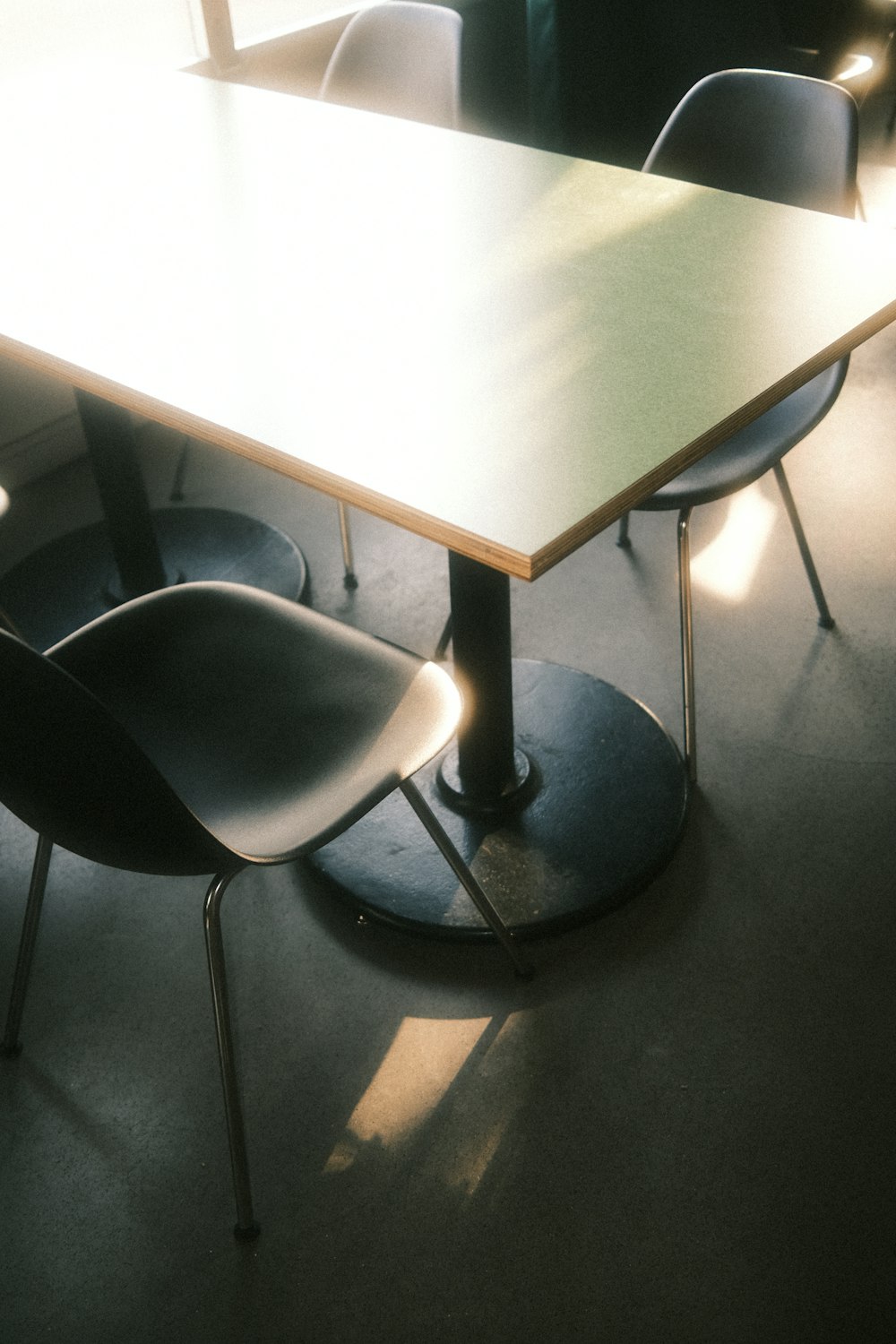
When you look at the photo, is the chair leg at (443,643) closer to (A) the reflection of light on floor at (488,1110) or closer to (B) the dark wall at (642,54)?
(A) the reflection of light on floor at (488,1110)

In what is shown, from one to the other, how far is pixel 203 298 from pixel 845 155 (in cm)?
105

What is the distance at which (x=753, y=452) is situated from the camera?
1797mm

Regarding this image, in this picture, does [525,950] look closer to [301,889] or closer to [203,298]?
[301,889]

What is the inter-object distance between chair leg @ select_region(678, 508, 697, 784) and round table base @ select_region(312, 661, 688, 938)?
0.11ft

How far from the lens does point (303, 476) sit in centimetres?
115

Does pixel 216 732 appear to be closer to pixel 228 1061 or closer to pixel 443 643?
pixel 228 1061

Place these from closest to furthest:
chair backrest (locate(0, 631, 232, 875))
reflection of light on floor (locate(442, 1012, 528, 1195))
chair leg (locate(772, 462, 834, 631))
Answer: chair backrest (locate(0, 631, 232, 875)) < reflection of light on floor (locate(442, 1012, 528, 1195)) < chair leg (locate(772, 462, 834, 631))

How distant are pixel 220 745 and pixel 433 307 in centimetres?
57

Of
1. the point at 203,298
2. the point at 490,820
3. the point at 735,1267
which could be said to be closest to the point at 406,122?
the point at 203,298

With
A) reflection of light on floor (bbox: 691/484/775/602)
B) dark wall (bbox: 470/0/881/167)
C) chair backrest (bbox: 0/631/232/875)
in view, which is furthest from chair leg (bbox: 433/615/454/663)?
dark wall (bbox: 470/0/881/167)

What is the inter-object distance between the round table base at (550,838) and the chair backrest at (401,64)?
1.25 metres

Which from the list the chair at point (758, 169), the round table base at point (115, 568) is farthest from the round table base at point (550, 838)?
the round table base at point (115, 568)

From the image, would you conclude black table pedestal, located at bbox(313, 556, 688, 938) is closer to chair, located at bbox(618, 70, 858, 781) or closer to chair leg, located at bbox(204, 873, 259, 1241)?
chair, located at bbox(618, 70, 858, 781)

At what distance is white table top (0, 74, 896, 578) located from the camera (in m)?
1.14
